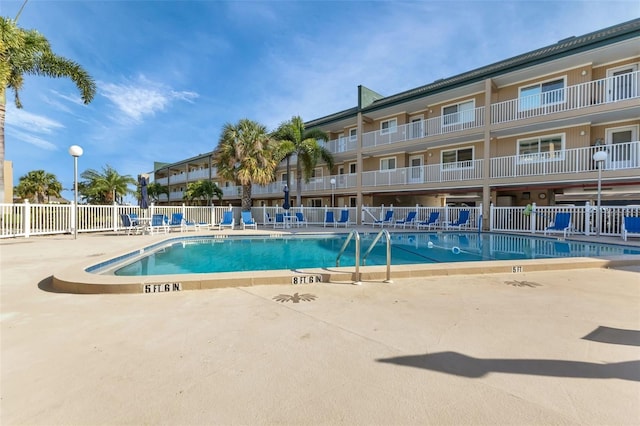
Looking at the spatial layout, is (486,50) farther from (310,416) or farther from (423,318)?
(310,416)

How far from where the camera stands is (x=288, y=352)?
2.69 meters

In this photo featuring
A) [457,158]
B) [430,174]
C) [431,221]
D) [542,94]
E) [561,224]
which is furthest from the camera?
[457,158]

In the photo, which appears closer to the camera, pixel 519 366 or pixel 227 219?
pixel 519 366

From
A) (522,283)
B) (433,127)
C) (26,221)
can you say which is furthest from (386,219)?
(26,221)

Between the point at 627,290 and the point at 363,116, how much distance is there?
20.2 metres

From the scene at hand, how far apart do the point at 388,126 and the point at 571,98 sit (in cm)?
1129

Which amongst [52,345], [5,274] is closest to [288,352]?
[52,345]

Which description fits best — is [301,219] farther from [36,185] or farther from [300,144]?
[36,185]

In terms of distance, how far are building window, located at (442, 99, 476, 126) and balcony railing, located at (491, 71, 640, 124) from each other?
1721 millimetres

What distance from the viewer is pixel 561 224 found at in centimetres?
1345

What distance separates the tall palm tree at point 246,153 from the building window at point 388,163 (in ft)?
29.0

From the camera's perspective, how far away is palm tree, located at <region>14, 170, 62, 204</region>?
36188 mm

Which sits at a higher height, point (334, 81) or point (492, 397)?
point (334, 81)

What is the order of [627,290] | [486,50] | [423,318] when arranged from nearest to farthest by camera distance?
[423,318] → [627,290] → [486,50]
